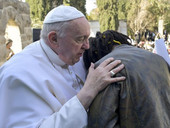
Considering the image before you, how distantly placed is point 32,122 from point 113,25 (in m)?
23.2

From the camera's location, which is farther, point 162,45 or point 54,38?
point 162,45

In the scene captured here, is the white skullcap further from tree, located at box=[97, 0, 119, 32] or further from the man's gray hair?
tree, located at box=[97, 0, 119, 32]

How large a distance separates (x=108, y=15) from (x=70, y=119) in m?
23.5

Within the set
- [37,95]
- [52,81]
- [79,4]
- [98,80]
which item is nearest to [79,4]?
[79,4]

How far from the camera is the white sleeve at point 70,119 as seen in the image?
1.46 meters

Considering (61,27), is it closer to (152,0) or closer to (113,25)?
(113,25)

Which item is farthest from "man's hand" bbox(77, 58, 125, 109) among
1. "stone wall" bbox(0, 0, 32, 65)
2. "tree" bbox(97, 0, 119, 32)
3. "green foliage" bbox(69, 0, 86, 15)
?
"tree" bbox(97, 0, 119, 32)

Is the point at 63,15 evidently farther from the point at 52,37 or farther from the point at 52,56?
the point at 52,56

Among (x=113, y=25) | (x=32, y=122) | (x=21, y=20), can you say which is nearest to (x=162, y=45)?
(x=32, y=122)

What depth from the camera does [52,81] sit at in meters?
1.72

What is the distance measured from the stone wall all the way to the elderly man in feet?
10.6

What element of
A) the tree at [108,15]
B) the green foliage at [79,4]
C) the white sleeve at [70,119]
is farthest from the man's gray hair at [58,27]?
the tree at [108,15]

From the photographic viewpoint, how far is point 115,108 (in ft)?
4.26

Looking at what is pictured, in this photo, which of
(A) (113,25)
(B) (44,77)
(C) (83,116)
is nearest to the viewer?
(C) (83,116)
